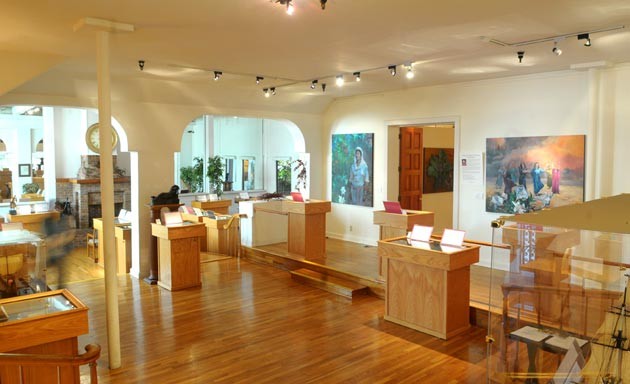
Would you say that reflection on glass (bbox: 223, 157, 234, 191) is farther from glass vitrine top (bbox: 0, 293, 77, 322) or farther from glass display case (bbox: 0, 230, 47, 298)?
glass vitrine top (bbox: 0, 293, 77, 322)

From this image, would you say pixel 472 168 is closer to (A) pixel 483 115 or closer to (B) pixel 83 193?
(A) pixel 483 115

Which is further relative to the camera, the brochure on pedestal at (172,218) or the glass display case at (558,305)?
the brochure on pedestal at (172,218)

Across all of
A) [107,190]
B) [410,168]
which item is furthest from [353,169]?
[107,190]

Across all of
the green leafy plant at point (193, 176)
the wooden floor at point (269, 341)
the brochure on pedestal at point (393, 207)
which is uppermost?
the green leafy plant at point (193, 176)

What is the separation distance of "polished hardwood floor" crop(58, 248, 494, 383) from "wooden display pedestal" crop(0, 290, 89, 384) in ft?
2.75

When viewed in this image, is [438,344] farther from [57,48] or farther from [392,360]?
[57,48]

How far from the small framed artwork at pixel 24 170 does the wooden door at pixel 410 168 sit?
8.92m

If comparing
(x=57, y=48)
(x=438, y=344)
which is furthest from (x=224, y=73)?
(x=438, y=344)

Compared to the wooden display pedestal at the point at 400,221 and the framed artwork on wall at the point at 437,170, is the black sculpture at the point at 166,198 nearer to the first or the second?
the wooden display pedestal at the point at 400,221

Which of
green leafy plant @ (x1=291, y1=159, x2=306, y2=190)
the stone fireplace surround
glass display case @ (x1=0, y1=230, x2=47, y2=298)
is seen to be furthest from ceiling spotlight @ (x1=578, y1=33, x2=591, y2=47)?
the stone fireplace surround

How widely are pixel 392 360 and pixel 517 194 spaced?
3.99 m

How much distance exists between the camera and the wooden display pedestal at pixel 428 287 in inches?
209

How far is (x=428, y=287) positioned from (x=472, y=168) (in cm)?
334

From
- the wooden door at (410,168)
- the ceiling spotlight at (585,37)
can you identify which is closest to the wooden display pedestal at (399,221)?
the wooden door at (410,168)
